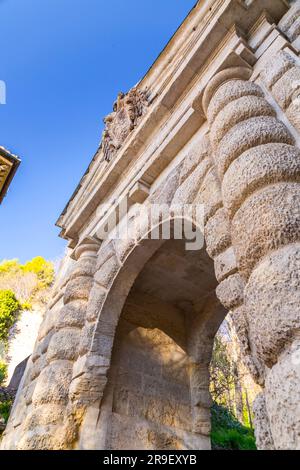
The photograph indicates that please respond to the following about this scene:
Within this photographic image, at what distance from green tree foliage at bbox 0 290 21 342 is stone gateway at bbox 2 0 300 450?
1262cm

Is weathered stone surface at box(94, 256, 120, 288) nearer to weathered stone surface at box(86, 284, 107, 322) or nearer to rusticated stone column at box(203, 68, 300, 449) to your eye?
weathered stone surface at box(86, 284, 107, 322)

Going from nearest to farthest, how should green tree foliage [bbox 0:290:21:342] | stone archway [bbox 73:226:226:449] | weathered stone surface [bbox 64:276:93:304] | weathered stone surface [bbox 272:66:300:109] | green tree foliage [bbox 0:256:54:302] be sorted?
1. weathered stone surface [bbox 272:66:300:109]
2. stone archway [bbox 73:226:226:449]
3. weathered stone surface [bbox 64:276:93:304]
4. green tree foliage [bbox 0:290:21:342]
5. green tree foliage [bbox 0:256:54:302]

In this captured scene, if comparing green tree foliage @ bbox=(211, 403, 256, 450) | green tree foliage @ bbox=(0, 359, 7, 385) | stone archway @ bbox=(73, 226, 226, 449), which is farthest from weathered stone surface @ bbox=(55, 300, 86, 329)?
green tree foliage @ bbox=(0, 359, 7, 385)

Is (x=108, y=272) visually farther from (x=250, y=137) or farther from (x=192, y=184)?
(x=250, y=137)

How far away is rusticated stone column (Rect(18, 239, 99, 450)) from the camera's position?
3.20 m

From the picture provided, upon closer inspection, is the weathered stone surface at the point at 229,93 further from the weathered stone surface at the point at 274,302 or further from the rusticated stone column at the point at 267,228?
the weathered stone surface at the point at 274,302

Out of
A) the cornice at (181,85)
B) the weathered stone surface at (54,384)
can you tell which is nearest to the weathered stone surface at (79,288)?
the weathered stone surface at (54,384)

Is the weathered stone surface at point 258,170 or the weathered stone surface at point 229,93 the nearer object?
the weathered stone surface at point 258,170

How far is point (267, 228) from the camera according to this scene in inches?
64.3

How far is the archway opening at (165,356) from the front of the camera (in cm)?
389

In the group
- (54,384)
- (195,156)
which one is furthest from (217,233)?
(54,384)

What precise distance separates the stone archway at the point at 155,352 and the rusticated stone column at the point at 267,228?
5.49 ft

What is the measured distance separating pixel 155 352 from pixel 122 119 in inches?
Result: 139

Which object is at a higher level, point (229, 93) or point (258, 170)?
point (229, 93)
